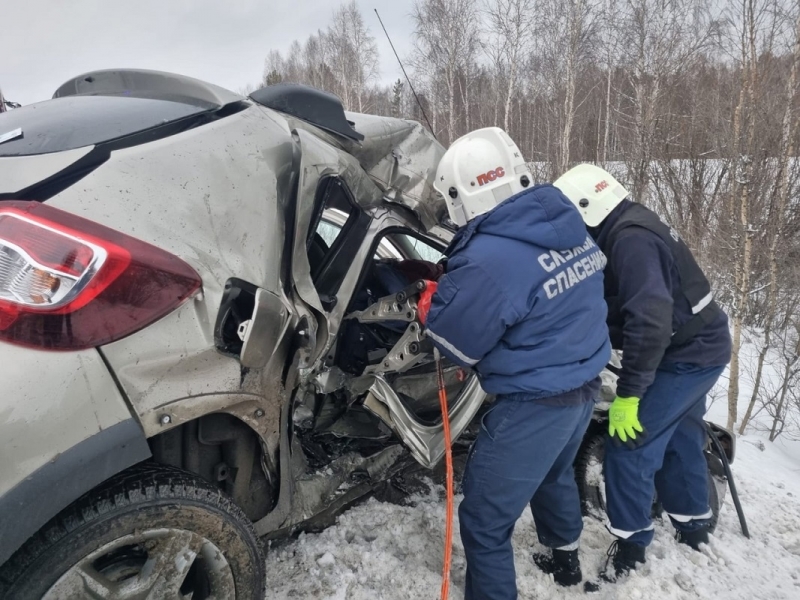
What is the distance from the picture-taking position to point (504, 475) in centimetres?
221

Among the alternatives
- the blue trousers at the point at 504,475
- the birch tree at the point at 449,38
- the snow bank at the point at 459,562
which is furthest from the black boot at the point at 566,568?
the birch tree at the point at 449,38

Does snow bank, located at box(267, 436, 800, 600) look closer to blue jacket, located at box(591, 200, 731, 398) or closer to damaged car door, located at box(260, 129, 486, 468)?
damaged car door, located at box(260, 129, 486, 468)

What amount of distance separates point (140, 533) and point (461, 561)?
1.69m

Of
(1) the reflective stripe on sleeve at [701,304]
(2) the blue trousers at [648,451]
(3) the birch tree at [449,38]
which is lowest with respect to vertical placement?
(2) the blue trousers at [648,451]

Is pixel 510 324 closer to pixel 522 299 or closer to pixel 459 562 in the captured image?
pixel 522 299

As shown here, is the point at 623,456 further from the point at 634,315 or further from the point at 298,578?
the point at 298,578

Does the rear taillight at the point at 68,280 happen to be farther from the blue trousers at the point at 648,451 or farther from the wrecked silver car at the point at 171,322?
the blue trousers at the point at 648,451

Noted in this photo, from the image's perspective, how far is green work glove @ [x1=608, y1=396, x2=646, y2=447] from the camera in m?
2.63

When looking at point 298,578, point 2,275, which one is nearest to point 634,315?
point 298,578

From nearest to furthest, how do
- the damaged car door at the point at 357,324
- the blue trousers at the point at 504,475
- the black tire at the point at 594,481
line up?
the damaged car door at the point at 357,324
the blue trousers at the point at 504,475
the black tire at the point at 594,481

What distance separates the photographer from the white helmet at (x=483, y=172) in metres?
2.23

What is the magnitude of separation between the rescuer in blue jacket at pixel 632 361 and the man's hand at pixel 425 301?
3.09ft

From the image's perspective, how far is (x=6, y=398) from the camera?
1206mm

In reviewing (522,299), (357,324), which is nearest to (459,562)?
(357,324)
